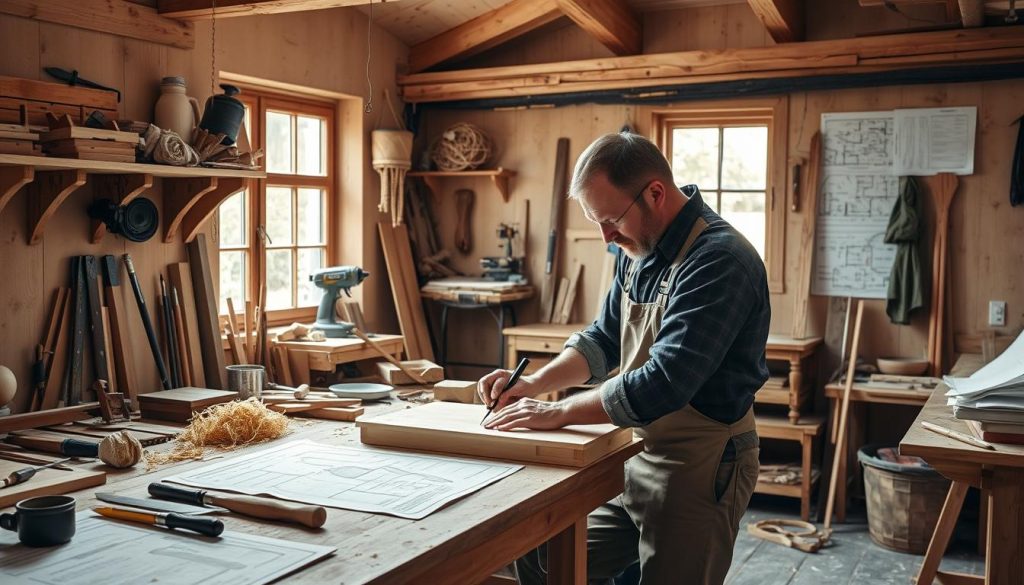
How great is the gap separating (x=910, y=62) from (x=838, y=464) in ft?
7.23

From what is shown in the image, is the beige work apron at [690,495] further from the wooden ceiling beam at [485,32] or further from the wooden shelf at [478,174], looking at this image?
the wooden shelf at [478,174]

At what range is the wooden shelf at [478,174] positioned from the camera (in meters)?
6.38

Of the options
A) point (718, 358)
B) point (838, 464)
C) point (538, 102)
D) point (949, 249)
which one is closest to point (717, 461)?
point (718, 358)

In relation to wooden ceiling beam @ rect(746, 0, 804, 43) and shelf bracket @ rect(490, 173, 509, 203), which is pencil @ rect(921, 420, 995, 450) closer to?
wooden ceiling beam @ rect(746, 0, 804, 43)

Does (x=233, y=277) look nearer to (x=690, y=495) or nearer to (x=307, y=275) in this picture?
(x=307, y=275)

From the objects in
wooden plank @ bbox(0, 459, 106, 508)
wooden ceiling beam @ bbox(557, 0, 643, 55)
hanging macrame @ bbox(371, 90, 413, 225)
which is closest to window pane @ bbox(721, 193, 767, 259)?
wooden ceiling beam @ bbox(557, 0, 643, 55)

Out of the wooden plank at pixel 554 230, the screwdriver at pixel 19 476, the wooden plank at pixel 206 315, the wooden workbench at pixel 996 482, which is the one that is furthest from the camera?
the wooden plank at pixel 554 230

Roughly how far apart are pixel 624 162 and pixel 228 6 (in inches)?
78.3

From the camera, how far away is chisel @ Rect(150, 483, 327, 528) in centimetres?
199

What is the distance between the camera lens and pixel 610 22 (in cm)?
552

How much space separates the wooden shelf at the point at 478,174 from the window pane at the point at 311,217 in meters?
0.77

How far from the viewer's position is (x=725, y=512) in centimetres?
265

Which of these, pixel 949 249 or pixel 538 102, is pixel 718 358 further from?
pixel 538 102

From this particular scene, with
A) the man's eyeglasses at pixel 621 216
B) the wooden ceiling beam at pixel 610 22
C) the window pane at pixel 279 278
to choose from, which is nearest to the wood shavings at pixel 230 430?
the man's eyeglasses at pixel 621 216
